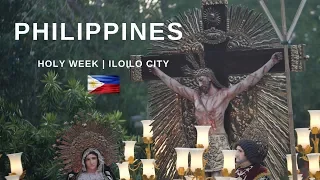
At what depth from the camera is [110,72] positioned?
21.1 meters

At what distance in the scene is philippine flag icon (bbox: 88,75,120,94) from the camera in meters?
18.6

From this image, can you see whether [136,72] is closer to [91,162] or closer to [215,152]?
[215,152]

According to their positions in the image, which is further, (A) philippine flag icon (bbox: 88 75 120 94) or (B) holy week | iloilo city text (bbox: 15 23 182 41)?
(B) holy week | iloilo city text (bbox: 15 23 182 41)

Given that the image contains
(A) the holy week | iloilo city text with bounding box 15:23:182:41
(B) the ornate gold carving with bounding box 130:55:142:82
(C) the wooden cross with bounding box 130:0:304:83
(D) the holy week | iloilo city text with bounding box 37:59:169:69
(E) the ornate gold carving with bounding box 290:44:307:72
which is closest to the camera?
(E) the ornate gold carving with bounding box 290:44:307:72

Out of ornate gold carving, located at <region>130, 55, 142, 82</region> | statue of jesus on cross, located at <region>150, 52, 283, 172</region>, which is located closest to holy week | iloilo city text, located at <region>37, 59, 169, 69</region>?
ornate gold carving, located at <region>130, 55, 142, 82</region>

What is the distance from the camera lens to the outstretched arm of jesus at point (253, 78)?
13.4 meters

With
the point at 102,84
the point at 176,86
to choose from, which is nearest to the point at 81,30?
the point at 102,84

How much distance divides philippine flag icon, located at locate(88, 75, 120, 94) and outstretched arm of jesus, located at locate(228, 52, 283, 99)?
4.92 metres

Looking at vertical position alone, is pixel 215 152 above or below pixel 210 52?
below

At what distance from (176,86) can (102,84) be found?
5448 millimetres

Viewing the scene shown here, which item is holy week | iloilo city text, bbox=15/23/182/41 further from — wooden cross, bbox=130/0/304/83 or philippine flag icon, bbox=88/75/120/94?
wooden cross, bbox=130/0/304/83

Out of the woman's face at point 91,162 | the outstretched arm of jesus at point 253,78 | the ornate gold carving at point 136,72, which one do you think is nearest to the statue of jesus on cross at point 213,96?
the outstretched arm of jesus at point 253,78

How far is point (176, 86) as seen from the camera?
45.2ft

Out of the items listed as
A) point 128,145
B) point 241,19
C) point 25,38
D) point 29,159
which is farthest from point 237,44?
point 25,38
